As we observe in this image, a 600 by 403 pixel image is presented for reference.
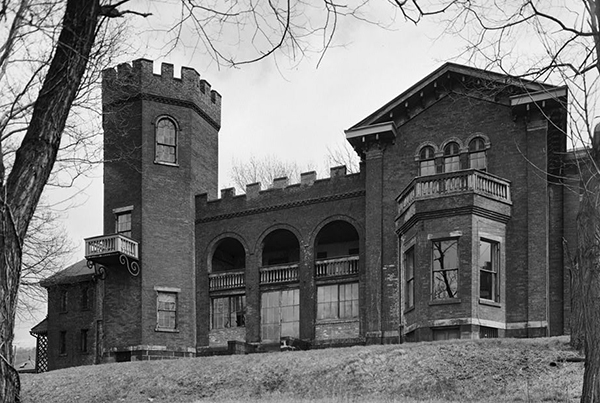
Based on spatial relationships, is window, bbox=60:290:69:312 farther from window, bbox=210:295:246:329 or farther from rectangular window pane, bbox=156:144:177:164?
rectangular window pane, bbox=156:144:177:164

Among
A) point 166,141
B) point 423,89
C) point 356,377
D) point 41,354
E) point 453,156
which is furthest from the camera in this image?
point 41,354

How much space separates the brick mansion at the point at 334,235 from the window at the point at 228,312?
0.06m

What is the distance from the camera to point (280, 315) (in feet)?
115

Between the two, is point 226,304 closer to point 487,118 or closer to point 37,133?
point 487,118

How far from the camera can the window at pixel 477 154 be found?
3042 centimetres

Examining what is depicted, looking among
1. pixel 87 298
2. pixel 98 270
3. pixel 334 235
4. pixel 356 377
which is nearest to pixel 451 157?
pixel 334 235

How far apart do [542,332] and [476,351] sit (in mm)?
8365

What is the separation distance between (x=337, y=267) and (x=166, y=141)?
939 cm

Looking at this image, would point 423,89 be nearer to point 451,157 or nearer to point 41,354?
point 451,157

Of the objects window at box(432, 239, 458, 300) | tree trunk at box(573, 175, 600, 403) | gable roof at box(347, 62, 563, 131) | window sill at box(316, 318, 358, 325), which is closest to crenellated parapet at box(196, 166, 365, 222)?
gable roof at box(347, 62, 563, 131)

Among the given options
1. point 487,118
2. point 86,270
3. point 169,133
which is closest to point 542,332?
point 487,118

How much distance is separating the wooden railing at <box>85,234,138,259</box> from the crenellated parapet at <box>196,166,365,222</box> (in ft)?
12.6

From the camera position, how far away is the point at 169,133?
36.6 meters

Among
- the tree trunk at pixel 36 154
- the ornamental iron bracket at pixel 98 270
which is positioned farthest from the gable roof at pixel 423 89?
the tree trunk at pixel 36 154
